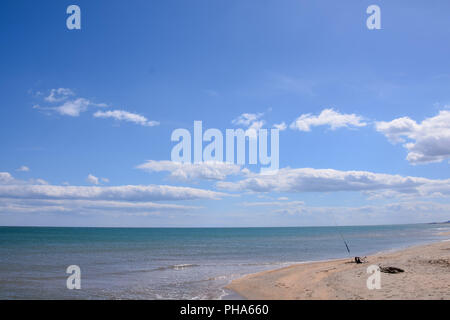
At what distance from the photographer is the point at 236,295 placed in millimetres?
18453

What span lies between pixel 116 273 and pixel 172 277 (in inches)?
212

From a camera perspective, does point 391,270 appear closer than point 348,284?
No

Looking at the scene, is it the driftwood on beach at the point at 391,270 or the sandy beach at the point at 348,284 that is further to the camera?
the driftwood on beach at the point at 391,270

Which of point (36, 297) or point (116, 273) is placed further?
point (116, 273)

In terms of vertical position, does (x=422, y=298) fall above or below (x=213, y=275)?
above

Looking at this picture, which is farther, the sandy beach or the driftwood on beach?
the driftwood on beach

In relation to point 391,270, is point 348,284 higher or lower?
lower
